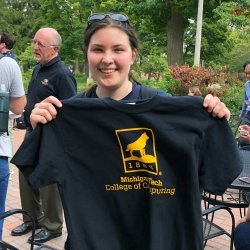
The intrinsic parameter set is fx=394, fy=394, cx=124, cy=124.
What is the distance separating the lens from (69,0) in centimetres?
2909

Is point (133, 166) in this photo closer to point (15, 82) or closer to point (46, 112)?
point (46, 112)

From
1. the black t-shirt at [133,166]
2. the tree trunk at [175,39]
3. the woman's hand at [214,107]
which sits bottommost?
the black t-shirt at [133,166]

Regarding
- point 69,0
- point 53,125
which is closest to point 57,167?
point 53,125

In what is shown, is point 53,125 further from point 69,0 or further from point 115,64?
point 69,0

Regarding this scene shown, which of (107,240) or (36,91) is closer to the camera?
(107,240)

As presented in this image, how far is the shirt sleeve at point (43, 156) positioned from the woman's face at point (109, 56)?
→ 1.13 ft

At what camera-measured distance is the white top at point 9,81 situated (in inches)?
125

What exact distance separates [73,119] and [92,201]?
39cm

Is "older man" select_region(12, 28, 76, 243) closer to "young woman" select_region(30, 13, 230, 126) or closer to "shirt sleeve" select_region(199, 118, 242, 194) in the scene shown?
"young woman" select_region(30, 13, 230, 126)

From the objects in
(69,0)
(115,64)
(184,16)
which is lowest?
(115,64)

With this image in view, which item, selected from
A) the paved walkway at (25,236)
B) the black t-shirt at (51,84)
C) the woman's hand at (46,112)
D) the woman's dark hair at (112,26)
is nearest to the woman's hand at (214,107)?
the woman's dark hair at (112,26)

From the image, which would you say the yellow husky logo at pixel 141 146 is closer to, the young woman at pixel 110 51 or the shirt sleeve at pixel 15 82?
the young woman at pixel 110 51

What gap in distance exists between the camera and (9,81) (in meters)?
3.28

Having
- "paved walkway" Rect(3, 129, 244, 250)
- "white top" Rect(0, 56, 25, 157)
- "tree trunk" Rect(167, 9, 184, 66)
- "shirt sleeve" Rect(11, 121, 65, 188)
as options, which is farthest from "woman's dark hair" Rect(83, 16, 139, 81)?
"tree trunk" Rect(167, 9, 184, 66)
